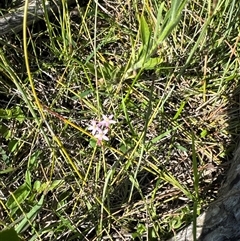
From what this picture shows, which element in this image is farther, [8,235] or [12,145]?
[12,145]

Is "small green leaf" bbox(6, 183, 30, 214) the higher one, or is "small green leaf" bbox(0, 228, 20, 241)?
"small green leaf" bbox(0, 228, 20, 241)

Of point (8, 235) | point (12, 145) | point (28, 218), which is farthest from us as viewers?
point (12, 145)

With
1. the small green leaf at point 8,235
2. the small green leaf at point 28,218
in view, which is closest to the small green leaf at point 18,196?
the small green leaf at point 28,218

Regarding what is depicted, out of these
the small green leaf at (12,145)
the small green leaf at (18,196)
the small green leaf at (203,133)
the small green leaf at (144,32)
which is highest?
the small green leaf at (144,32)

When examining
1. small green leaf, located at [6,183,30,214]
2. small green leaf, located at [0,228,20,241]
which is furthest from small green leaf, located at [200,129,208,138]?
small green leaf, located at [0,228,20,241]

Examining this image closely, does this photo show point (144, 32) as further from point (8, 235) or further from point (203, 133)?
point (8, 235)

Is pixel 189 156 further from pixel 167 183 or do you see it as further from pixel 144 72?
pixel 144 72

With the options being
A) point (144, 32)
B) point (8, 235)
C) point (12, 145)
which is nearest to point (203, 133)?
point (144, 32)

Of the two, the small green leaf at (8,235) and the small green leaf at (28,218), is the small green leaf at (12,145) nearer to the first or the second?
the small green leaf at (28,218)

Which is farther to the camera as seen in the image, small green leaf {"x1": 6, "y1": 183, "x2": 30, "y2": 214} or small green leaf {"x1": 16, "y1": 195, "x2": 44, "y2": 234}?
small green leaf {"x1": 6, "y1": 183, "x2": 30, "y2": 214}

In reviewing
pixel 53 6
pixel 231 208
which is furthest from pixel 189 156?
pixel 53 6

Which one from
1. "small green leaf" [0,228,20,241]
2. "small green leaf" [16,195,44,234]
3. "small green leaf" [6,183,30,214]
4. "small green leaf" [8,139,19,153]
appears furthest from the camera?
"small green leaf" [8,139,19,153]

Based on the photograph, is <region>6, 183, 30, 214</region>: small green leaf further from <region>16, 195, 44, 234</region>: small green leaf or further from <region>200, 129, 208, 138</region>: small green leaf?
<region>200, 129, 208, 138</region>: small green leaf
